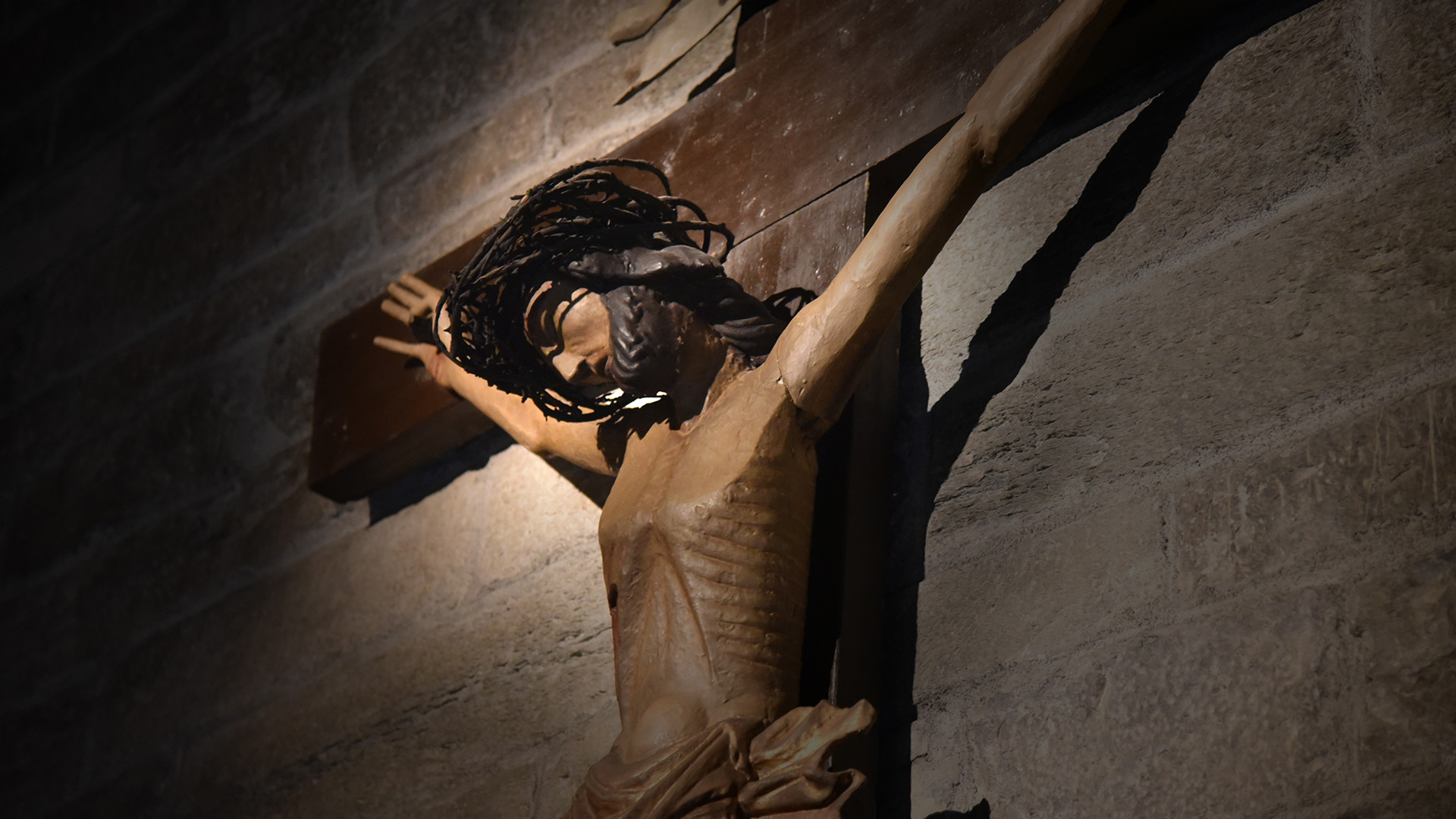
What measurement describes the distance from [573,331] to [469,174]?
1.08m

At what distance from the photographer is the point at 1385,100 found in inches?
60.5

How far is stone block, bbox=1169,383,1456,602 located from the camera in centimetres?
132

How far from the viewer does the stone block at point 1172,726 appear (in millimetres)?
1279

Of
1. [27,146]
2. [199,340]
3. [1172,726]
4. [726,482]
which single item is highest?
[27,146]

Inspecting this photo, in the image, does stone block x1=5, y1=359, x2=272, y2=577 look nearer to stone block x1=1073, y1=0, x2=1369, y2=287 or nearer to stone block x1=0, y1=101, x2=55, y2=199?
stone block x1=0, y1=101, x2=55, y2=199

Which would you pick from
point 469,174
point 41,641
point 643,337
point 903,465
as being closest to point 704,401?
point 643,337

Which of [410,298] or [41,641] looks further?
[41,641]

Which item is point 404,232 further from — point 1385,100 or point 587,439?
point 1385,100

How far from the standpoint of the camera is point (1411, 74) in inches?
60.2

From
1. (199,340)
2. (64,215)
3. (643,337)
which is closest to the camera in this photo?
(643,337)

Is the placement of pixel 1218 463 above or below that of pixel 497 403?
below

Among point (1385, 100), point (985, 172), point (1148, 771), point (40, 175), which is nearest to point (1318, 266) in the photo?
point (1385, 100)

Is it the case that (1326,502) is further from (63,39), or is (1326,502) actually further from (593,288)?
(63,39)

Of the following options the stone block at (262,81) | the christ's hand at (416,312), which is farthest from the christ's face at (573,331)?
the stone block at (262,81)
